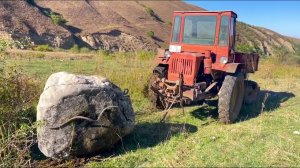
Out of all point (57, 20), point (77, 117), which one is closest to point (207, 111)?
point (77, 117)

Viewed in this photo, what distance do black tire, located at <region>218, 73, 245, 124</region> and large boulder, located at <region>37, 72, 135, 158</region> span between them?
257 centimetres

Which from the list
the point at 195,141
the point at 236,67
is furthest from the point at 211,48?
the point at 195,141

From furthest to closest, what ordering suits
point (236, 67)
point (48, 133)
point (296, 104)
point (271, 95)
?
point (271, 95) < point (296, 104) < point (236, 67) < point (48, 133)

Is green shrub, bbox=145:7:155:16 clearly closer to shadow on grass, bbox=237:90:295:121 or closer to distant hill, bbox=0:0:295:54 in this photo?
distant hill, bbox=0:0:295:54

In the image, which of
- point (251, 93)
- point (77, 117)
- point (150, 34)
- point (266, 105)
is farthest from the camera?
point (150, 34)

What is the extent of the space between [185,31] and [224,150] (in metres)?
3.87

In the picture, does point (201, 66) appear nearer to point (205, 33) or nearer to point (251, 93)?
point (205, 33)

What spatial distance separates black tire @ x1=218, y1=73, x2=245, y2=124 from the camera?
8070 millimetres

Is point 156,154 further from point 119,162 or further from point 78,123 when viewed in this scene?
point 78,123

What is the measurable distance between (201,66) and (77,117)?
370 centimetres

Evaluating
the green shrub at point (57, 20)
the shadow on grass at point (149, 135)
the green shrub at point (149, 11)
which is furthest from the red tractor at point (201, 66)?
the green shrub at point (149, 11)

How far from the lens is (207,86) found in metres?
8.80

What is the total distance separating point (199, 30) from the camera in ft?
29.7

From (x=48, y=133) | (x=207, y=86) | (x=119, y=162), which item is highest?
(x=207, y=86)
